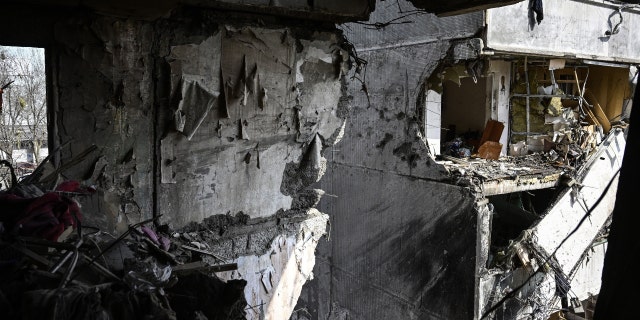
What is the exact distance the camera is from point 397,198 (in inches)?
303

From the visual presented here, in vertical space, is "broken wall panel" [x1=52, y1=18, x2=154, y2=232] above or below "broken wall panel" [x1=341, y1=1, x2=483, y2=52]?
below

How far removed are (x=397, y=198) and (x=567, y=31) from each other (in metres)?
4.17

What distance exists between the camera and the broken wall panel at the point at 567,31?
23.0 feet

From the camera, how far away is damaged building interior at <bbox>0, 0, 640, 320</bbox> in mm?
2484

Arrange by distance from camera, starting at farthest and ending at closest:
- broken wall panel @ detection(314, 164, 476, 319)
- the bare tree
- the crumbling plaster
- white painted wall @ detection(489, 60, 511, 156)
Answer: white painted wall @ detection(489, 60, 511, 156) < the bare tree < broken wall panel @ detection(314, 164, 476, 319) < the crumbling plaster

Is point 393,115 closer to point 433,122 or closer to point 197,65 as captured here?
point 433,122

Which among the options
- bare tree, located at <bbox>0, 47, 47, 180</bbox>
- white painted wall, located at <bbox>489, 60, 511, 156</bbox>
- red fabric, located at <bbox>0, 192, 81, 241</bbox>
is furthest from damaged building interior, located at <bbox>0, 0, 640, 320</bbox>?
bare tree, located at <bbox>0, 47, 47, 180</bbox>

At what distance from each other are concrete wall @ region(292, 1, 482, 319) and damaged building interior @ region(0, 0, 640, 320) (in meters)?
0.03

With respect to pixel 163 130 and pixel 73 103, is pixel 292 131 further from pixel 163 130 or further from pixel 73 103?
pixel 73 103

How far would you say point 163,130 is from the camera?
3682 mm

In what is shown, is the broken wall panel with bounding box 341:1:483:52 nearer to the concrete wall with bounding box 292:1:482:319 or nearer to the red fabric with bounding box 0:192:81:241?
the concrete wall with bounding box 292:1:482:319

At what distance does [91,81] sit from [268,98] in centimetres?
144

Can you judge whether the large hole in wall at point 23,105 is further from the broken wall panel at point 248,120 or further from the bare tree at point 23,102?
the broken wall panel at point 248,120

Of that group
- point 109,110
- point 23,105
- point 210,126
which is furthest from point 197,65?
point 23,105
